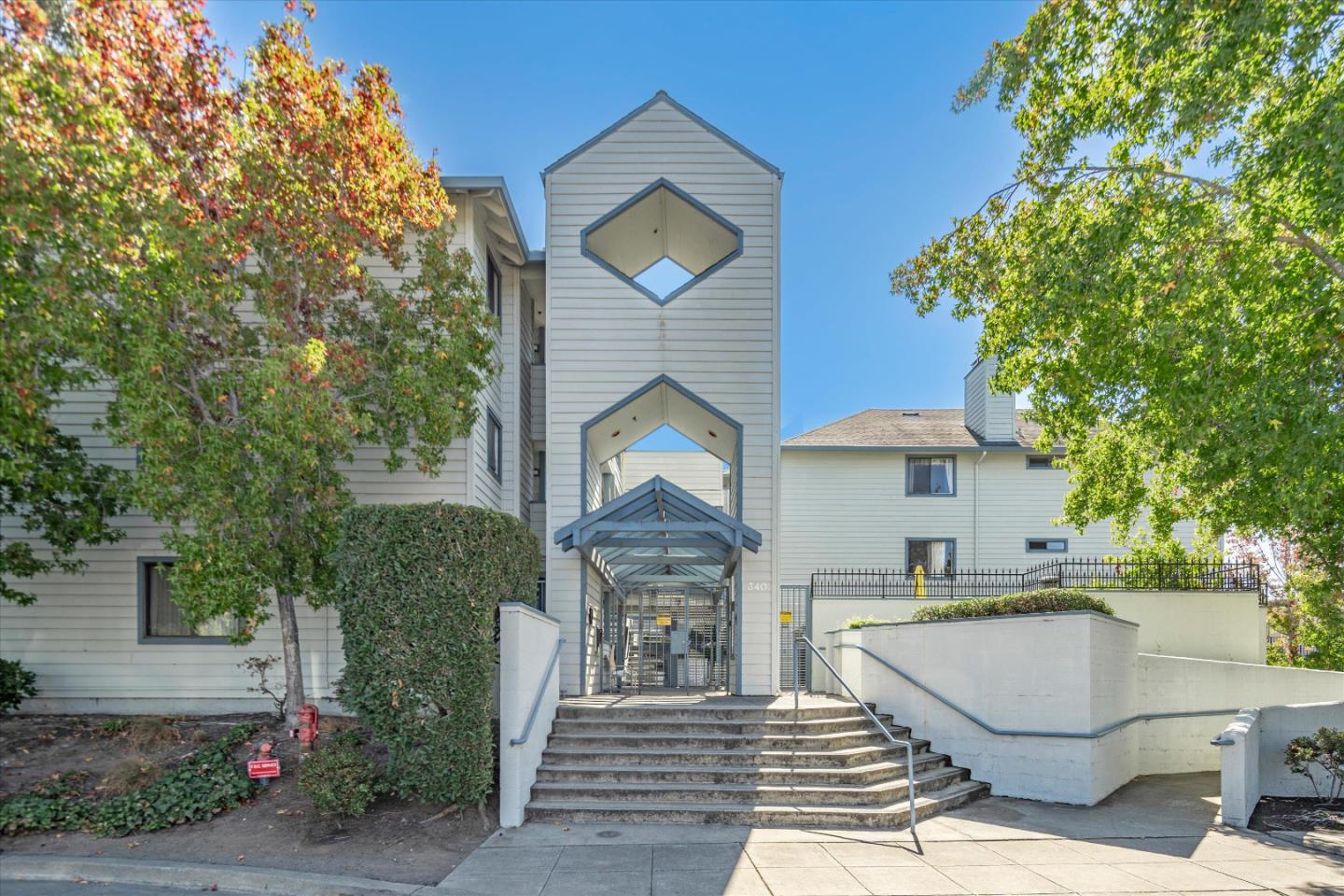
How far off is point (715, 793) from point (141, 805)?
5.97m

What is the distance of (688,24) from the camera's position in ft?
42.0

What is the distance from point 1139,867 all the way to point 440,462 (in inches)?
358

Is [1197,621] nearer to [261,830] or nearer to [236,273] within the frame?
[261,830]

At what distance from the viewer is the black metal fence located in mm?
16078

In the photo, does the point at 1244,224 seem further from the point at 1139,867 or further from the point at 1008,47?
the point at 1139,867

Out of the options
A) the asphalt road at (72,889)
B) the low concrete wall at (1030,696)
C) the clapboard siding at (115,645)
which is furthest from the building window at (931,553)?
the asphalt road at (72,889)

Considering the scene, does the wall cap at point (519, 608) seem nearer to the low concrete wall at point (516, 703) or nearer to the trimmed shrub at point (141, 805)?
the low concrete wall at point (516, 703)

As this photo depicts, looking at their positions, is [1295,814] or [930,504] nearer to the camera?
[1295,814]

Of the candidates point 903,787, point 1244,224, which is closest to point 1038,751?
point 903,787

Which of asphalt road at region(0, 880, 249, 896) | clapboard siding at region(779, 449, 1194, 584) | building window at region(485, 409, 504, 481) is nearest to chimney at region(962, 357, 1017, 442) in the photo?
clapboard siding at region(779, 449, 1194, 584)

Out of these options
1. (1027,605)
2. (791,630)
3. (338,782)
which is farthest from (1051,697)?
(338,782)

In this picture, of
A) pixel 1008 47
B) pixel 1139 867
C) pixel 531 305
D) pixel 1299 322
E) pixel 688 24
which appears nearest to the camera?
pixel 1139 867

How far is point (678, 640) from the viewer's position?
53.5ft

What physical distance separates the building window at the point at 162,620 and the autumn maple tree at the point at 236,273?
2.63 meters
